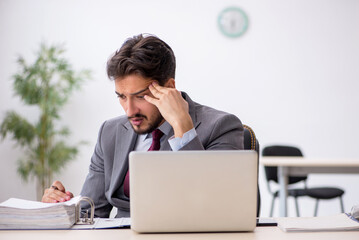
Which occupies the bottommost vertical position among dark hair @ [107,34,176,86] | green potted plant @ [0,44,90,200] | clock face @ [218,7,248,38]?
green potted plant @ [0,44,90,200]

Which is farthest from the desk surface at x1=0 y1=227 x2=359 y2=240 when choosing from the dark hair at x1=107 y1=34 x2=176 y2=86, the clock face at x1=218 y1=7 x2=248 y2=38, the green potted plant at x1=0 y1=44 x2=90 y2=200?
the clock face at x1=218 y1=7 x2=248 y2=38

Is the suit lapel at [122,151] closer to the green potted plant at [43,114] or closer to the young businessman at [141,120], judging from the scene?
the young businessman at [141,120]

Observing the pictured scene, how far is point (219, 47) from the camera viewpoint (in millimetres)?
4777

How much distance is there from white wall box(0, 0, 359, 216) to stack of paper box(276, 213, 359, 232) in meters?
3.41

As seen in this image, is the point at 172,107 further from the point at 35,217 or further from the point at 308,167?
the point at 308,167

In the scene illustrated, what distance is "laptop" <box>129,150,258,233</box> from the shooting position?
1115 mm

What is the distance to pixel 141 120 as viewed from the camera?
70.9 inches

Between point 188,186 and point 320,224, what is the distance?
17.0 inches

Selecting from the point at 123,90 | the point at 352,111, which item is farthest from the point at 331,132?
the point at 123,90

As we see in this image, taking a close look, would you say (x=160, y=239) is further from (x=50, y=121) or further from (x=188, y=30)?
(x=188, y=30)

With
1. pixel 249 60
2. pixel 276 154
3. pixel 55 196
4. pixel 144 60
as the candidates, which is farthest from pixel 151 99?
pixel 249 60

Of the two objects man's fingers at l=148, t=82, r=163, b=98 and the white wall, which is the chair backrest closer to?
the white wall

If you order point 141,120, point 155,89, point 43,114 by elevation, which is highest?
point 155,89

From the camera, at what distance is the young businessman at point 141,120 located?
1725 millimetres
